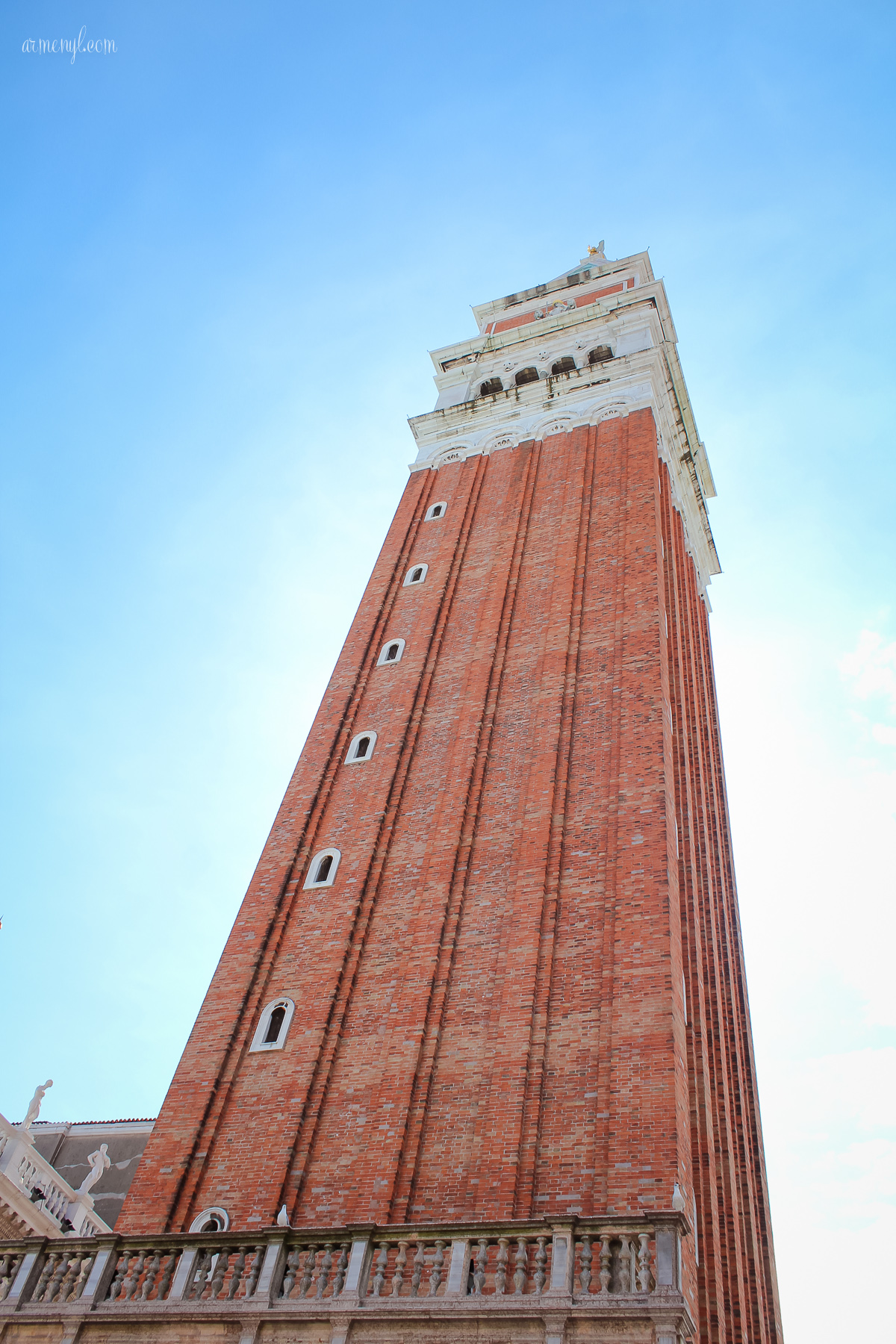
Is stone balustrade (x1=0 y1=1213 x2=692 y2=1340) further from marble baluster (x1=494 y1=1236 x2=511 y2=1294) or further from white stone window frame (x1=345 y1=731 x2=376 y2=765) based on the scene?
white stone window frame (x1=345 y1=731 x2=376 y2=765)

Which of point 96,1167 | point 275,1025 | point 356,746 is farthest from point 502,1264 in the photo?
point 96,1167

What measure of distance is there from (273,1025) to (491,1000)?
3781mm

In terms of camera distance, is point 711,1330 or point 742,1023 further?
point 742,1023

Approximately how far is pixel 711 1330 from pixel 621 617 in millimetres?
12263

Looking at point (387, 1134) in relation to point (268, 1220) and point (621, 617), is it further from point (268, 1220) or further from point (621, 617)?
point (621, 617)

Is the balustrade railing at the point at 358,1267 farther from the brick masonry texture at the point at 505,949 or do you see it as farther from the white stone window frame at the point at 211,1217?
the white stone window frame at the point at 211,1217

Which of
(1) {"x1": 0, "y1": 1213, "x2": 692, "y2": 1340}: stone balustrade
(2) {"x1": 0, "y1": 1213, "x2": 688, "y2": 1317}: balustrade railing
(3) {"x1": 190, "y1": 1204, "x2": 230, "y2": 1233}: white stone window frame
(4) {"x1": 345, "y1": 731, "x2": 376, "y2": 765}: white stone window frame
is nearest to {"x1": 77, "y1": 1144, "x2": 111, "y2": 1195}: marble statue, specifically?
(3) {"x1": 190, "y1": 1204, "x2": 230, "y2": 1233}: white stone window frame

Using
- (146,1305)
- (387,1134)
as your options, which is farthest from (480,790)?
(146,1305)

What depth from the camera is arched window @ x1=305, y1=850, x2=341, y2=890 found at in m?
19.8

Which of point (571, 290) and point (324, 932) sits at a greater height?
point (571, 290)

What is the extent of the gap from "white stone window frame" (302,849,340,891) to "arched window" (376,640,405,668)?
5.43 metres

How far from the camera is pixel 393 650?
2481 centimetres

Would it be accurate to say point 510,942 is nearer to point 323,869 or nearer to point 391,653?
point 323,869

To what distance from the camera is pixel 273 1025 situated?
58.4 ft
